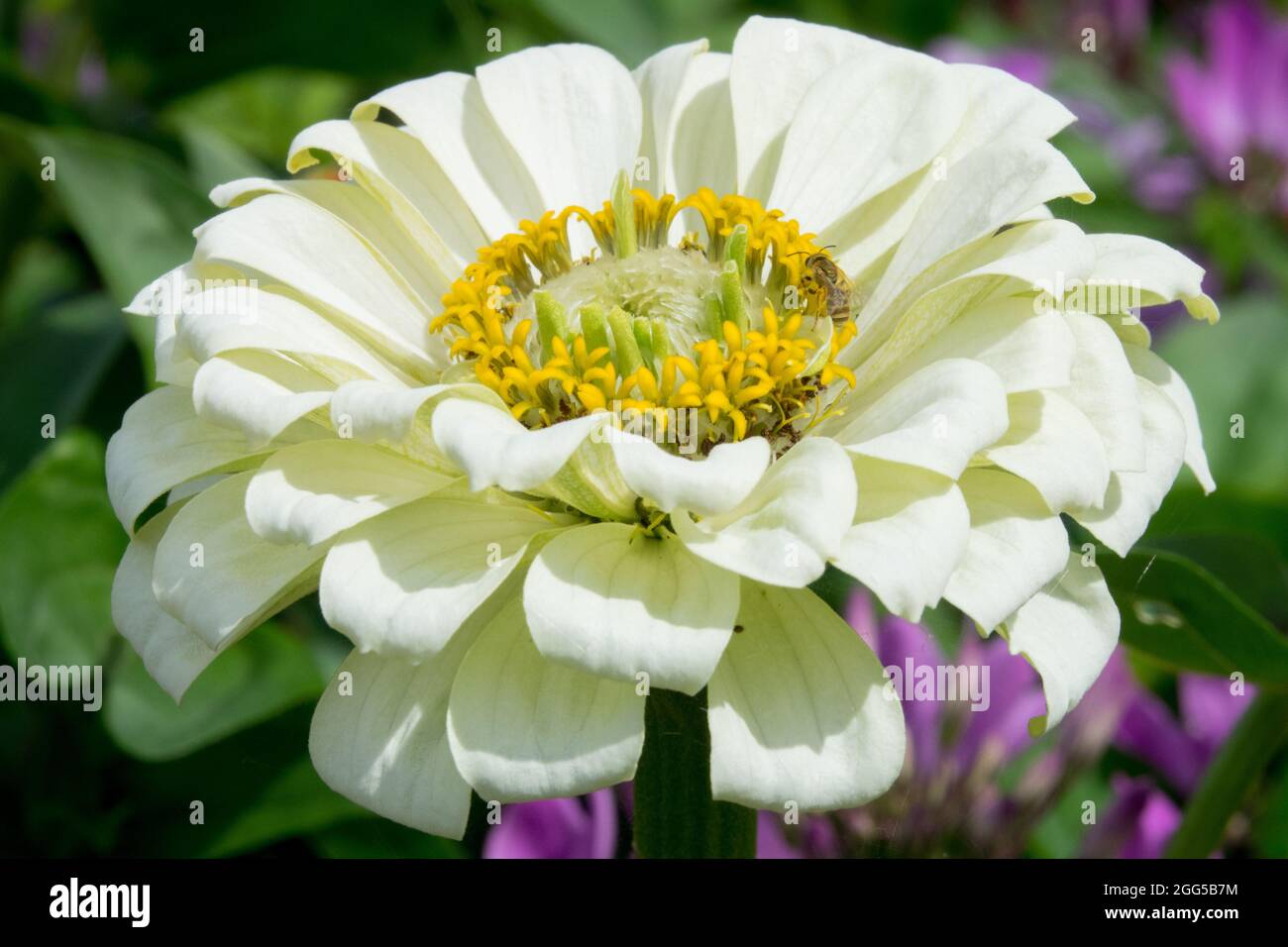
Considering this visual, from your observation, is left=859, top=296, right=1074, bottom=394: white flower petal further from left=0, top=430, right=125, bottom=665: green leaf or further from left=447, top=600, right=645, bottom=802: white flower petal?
left=0, top=430, right=125, bottom=665: green leaf

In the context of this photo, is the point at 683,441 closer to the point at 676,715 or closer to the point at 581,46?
the point at 676,715

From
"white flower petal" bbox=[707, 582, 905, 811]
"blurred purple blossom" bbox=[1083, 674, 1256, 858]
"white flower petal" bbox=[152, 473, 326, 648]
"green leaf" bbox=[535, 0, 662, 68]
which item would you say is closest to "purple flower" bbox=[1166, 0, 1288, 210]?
"green leaf" bbox=[535, 0, 662, 68]

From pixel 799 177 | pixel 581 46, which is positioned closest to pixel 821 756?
pixel 799 177

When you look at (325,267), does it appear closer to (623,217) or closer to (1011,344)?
(623,217)

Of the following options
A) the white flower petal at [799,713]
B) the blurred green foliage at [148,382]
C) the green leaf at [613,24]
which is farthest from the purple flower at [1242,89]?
the white flower petal at [799,713]

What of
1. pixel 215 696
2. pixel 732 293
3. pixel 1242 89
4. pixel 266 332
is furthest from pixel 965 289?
pixel 1242 89

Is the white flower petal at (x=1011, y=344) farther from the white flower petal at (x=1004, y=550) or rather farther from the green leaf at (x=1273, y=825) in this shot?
the green leaf at (x=1273, y=825)
